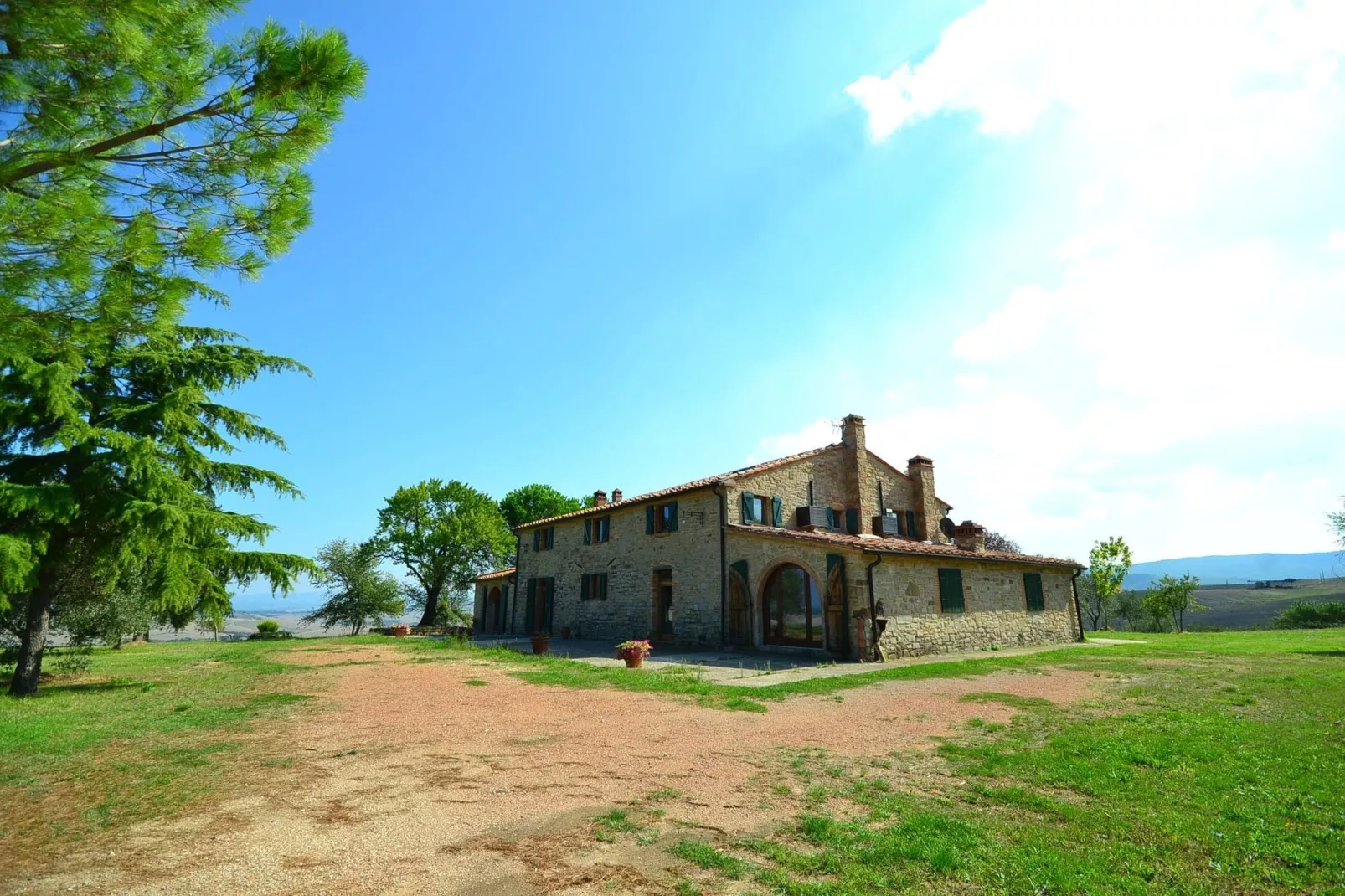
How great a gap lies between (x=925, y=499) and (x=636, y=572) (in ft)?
40.4

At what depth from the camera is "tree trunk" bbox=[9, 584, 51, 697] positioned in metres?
11.2

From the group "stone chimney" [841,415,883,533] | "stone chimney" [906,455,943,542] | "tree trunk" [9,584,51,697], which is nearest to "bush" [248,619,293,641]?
"tree trunk" [9,584,51,697]

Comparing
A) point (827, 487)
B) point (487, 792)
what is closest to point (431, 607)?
point (827, 487)

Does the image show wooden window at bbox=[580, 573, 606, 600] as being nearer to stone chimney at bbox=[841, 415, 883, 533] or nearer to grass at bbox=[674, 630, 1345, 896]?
stone chimney at bbox=[841, 415, 883, 533]

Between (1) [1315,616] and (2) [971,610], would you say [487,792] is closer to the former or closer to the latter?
(2) [971,610]

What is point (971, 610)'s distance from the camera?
64.7 feet

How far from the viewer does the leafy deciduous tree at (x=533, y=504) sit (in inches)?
1827

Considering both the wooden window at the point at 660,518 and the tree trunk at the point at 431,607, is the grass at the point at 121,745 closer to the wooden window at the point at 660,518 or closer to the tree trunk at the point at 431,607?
the wooden window at the point at 660,518

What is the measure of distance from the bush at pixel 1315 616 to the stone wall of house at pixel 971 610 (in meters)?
25.7

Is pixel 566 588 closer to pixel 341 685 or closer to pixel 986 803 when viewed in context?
pixel 341 685

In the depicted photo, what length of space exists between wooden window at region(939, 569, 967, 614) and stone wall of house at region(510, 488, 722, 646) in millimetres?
6598

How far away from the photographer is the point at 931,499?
26.2m

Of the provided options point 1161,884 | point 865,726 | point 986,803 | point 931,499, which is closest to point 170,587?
point 865,726

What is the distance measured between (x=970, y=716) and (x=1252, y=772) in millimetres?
3375
